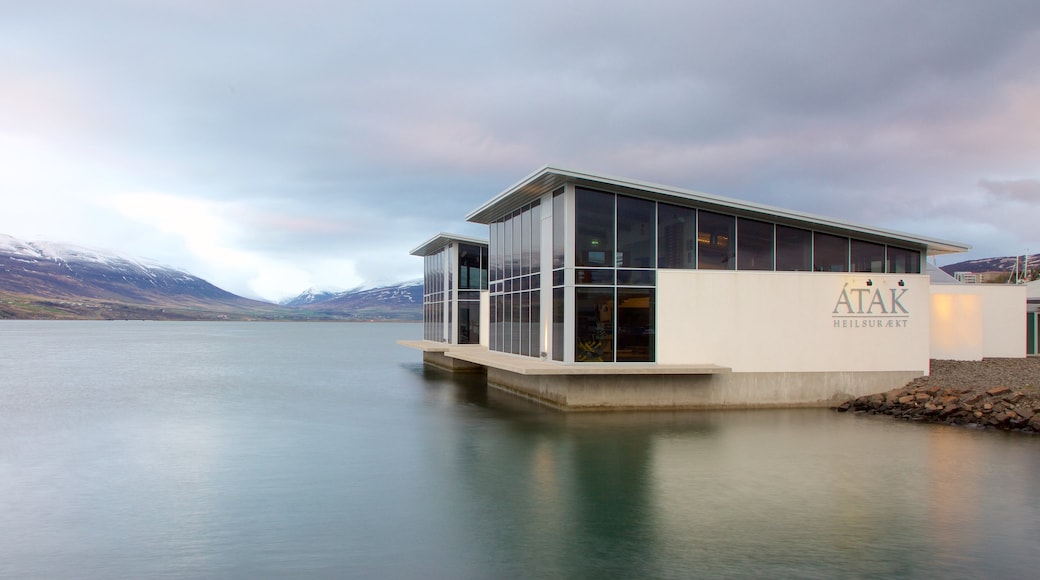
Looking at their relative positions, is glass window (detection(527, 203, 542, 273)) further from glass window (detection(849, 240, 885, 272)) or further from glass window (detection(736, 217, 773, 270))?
glass window (detection(849, 240, 885, 272))

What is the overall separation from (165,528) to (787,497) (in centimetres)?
1009

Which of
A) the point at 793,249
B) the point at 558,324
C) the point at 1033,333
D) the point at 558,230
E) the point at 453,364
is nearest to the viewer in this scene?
the point at 558,324

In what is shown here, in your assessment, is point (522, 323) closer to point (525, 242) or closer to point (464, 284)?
point (525, 242)

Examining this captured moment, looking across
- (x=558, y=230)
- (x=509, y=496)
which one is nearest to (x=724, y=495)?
(x=509, y=496)

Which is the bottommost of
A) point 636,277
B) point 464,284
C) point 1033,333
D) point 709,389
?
point 709,389

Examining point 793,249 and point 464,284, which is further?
point 464,284

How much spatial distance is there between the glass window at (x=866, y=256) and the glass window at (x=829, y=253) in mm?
252

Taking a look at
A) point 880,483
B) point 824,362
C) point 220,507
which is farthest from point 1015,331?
point 220,507

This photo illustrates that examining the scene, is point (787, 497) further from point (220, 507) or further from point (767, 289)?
Result: point (767, 289)

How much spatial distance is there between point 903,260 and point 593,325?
11314 mm

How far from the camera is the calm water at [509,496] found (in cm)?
956

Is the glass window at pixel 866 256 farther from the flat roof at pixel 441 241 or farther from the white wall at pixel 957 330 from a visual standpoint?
the flat roof at pixel 441 241

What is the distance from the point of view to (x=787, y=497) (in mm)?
12883

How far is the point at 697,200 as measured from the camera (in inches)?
901
